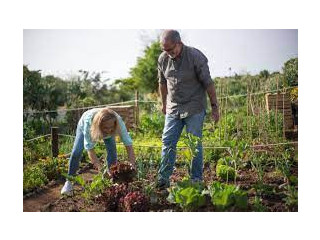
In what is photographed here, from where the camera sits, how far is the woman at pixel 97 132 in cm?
458

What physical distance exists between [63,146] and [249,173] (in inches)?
110

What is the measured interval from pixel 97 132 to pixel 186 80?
109 cm

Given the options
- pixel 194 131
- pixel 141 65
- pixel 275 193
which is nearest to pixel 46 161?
pixel 194 131

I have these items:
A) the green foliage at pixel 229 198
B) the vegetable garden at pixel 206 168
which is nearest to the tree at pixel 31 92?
the vegetable garden at pixel 206 168

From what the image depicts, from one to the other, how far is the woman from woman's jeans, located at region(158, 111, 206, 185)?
1.36 feet

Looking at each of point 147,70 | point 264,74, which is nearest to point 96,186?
point 264,74

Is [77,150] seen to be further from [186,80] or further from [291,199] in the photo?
[291,199]

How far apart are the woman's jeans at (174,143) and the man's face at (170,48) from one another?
0.67 meters

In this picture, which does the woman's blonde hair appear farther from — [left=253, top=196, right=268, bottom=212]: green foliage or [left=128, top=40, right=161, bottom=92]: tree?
[left=128, top=40, right=161, bottom=92]: tree

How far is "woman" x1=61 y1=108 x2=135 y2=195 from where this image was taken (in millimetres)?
4580

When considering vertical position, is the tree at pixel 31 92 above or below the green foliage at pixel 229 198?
above

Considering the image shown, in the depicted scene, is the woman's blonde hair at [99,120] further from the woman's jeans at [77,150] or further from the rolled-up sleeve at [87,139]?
the woman's jeans at [77,150]
